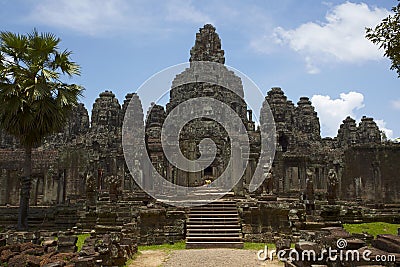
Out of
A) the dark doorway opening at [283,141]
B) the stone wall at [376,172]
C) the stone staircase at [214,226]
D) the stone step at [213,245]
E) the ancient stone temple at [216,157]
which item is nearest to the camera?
the stone step at [213,245]

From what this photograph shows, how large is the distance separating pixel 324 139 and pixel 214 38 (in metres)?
12.6

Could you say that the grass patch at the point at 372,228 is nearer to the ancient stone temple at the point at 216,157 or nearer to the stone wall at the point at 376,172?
the ancient stone temple at the point at 216,157

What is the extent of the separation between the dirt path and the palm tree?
7164mm

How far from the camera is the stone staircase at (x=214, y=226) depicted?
1406 centimetres

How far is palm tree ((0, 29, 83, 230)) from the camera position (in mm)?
16672

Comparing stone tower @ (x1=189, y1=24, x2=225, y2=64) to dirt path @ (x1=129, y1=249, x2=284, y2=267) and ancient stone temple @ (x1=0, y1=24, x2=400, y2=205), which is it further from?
dirt path @ (x1=129, y1=249, x2=284, y2=267)

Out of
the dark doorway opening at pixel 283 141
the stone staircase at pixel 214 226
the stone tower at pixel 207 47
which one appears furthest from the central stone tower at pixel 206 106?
the stone staircase at pixel 214 226

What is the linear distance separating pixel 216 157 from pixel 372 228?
13133mm

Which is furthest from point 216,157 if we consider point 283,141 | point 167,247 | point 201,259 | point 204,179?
point 201,259

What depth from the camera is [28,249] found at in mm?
10844

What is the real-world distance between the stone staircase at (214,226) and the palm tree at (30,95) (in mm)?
6715

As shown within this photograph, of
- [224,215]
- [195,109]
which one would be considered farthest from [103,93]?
[224,215]

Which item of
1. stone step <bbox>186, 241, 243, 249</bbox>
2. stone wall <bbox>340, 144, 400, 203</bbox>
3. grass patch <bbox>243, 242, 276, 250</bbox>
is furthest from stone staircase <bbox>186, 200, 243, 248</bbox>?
stone wall <bbox>340, 144, 400, 203</bbox>

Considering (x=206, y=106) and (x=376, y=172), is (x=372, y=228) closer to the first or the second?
(x=376, y=172)
